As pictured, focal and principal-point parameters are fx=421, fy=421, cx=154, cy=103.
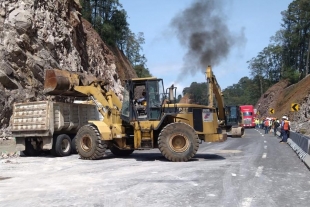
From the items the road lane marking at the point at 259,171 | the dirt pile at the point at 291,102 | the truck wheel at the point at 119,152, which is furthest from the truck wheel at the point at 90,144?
the dirt pile at the point at 291,102

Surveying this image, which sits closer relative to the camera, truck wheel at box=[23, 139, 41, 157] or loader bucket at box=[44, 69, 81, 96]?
loader bucket at box=[44, 69, 81, 96]

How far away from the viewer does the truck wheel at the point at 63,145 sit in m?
16.8

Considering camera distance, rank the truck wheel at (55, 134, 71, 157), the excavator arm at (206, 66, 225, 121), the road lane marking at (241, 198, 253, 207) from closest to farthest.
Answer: the road lane marking at (241, 198, 253, 207)
the truck wheel at (55, 134, 71, 157)
the excavator arm at (206, 66, 225, 121)

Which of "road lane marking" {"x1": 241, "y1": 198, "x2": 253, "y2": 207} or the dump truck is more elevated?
the dump truck

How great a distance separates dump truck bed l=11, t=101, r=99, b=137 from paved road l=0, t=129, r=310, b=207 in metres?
2.07

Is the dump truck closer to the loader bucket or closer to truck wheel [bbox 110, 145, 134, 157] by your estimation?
the loader bucket

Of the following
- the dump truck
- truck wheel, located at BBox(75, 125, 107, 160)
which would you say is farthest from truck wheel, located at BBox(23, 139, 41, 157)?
truck wheel, located at BBox(75, 125, 107, 160)

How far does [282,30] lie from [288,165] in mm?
99892

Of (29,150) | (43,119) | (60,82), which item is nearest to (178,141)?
(60,82)

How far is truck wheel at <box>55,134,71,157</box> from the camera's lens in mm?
16780

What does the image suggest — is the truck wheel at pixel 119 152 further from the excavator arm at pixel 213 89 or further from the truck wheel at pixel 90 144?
the excavator arm at pixel 213 89

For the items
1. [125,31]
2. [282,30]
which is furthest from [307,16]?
[125,31]

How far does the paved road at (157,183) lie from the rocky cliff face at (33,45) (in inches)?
435

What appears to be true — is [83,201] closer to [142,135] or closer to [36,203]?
[36,203]
